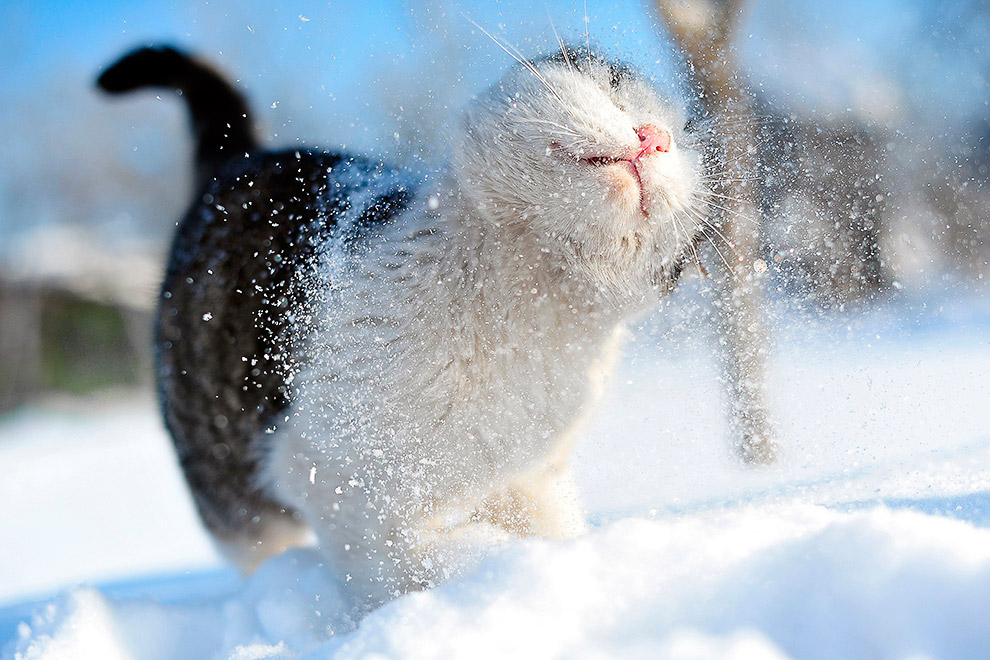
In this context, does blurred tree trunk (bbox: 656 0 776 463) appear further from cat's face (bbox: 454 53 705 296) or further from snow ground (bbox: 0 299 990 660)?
cat's face (bbox: 454 53 705 296)

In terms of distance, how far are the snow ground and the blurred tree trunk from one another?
73 mm

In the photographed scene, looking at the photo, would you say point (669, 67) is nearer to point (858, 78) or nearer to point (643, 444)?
point (643, 444)

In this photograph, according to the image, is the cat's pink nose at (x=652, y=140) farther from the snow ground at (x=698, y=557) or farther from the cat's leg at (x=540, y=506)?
the cat's leg at (x=540, y=506)

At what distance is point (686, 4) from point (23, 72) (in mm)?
4807

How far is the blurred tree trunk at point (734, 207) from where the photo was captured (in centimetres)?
124

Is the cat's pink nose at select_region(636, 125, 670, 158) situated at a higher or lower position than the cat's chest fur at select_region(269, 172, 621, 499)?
higher

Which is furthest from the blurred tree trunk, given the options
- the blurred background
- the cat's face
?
the cat's face

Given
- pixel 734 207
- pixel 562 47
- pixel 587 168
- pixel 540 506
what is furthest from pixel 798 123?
pixel 540 506

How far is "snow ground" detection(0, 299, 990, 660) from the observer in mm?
449

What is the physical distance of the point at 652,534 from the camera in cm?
62

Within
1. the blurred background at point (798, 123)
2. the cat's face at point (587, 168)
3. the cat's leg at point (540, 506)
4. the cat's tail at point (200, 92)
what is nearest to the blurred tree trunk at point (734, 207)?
the blurred background at point (798, 123)

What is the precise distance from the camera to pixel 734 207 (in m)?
1.21

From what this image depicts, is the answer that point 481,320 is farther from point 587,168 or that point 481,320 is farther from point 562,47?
point 562,47

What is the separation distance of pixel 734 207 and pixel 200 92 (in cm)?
155
